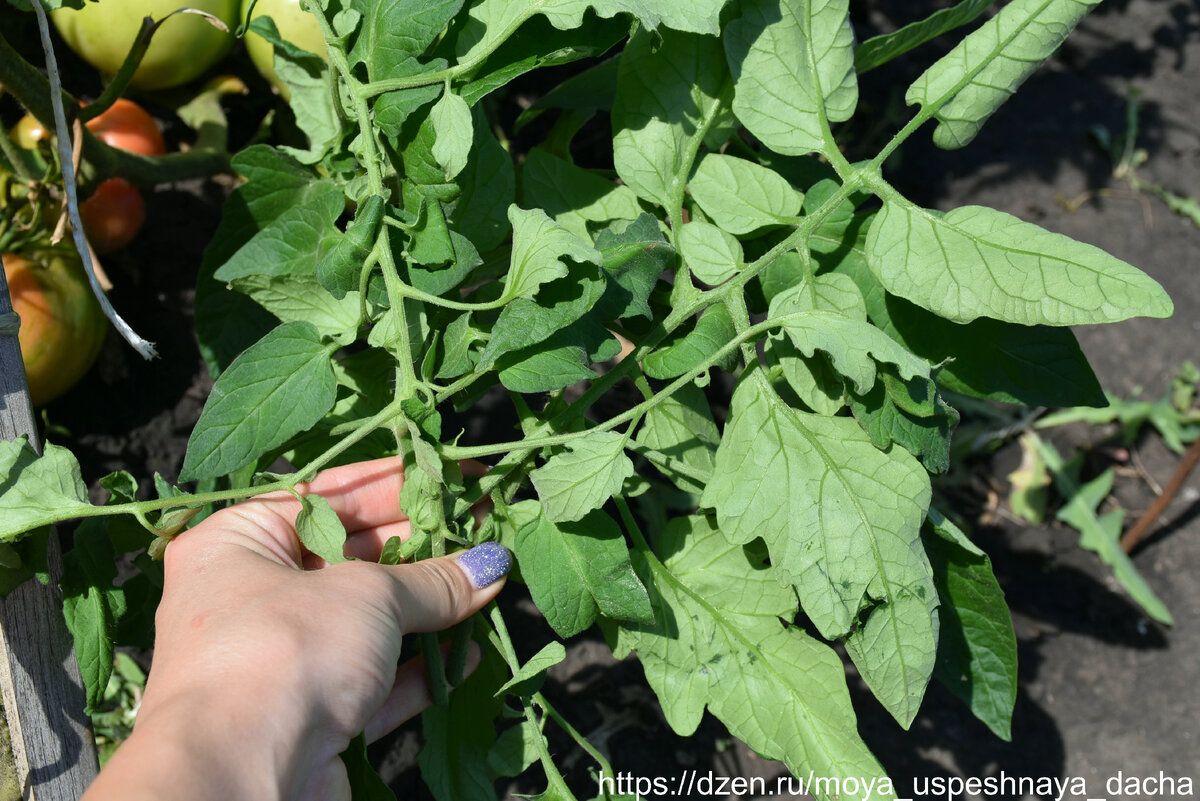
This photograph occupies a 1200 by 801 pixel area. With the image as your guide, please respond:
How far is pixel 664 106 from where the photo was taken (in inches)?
38.2

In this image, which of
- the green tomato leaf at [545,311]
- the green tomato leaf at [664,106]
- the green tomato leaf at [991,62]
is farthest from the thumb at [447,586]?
the green tomato leaf at [991,62]

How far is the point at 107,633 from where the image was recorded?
863mm

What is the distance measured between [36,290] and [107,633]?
1.82 ft

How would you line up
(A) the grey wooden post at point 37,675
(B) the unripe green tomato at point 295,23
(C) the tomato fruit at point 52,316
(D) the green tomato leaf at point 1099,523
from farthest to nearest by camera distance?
(D) the green tomato leaf at point 1099,523 → (B) the unripe green tomato at point 295,23 → (C) the tomato fruit at point 52,316 → (A) the grey wooden post at point 37,675

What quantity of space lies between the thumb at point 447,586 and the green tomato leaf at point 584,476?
136mm

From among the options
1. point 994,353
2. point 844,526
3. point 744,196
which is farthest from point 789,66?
point 844,526

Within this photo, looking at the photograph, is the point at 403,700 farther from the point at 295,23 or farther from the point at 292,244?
the point at 295,23

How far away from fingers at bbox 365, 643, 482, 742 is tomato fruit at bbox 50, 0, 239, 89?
0.93m

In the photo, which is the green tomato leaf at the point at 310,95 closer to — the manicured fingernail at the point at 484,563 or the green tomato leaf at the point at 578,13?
the green tomato leaf at the point at 578,13

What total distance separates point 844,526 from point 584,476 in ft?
0.82

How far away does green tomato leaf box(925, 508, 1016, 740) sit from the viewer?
0.94 metres

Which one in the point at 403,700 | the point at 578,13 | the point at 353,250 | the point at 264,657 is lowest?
the point at 403,700

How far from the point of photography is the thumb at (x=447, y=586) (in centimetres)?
81

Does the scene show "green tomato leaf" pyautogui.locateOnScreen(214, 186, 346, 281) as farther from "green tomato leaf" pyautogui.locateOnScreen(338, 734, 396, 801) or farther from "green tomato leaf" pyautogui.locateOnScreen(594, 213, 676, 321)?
"green tomato leaf" pyautogui.locateOnScreen(338, 734, 396, 801)
